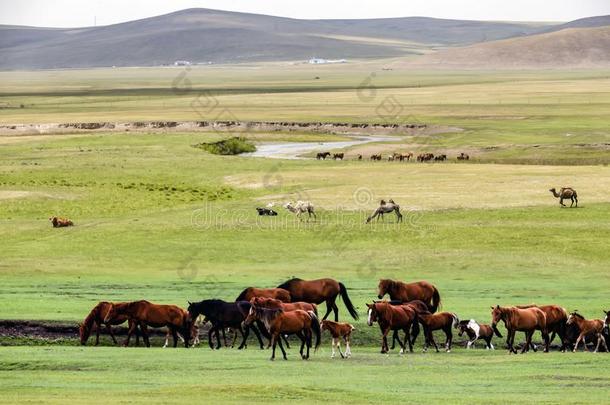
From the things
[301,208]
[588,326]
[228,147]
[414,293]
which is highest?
[414,293]

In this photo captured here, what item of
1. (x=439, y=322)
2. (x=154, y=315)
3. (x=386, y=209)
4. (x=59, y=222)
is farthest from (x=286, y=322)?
(x=59, y=222)

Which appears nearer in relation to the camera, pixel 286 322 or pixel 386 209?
pixel 286 322

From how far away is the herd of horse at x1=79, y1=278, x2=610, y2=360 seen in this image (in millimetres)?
22812

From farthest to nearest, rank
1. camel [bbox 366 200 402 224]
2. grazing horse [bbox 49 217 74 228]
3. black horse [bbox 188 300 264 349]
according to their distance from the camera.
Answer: grazing horse [bbox 49 217 74 228] < camel [bbox 366 200 402 224] < black horse [bbox 188 300 264 349]

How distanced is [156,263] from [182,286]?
5.68 m

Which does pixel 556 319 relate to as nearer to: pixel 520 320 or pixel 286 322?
pixel 520 320

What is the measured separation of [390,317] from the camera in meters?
23.5

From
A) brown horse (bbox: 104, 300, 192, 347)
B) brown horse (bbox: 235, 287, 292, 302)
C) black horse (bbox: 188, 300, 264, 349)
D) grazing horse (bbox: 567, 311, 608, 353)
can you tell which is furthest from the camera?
brown horse (bbox: 235, 287, 292, 302)

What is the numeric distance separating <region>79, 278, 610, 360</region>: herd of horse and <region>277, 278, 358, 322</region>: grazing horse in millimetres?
109

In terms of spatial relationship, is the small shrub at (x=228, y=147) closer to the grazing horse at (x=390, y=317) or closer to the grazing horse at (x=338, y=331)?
the grazing horse at (x=390, y=317)

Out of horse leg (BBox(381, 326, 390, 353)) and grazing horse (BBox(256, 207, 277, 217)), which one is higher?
horse leg (BBox(381, 326, 390, 353))

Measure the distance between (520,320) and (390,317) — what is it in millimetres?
2545

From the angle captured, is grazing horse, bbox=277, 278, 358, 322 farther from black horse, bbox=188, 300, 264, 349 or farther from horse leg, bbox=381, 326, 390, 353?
horse leg, bbox=381, 326, 390, 353

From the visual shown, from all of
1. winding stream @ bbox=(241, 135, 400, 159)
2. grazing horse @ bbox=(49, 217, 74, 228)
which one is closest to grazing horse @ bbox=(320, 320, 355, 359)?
grazing horse @ bbox=(49, 217, 74, 228)
